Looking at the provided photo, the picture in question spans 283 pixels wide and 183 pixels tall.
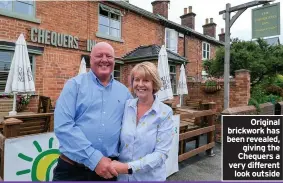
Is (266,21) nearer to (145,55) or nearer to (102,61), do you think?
(145,55)

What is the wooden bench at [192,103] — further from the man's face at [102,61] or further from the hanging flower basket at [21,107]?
the man's face at [102,61]

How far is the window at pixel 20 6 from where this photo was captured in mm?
7621

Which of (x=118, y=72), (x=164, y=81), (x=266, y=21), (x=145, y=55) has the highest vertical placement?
(x=266, y=21)

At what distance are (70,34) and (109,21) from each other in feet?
7.58

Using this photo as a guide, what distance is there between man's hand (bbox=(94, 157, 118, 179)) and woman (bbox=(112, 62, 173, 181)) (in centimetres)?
5

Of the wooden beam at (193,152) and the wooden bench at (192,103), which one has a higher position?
the wooden bench at (192,103)

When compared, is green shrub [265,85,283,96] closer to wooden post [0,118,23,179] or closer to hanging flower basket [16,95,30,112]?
hanging flower basket [16,95,30,112]

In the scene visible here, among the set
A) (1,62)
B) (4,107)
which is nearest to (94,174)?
(4,107)

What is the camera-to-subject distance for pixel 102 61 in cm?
200

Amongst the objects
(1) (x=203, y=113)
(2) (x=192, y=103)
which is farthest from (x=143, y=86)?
(2) (x=192, y=103)

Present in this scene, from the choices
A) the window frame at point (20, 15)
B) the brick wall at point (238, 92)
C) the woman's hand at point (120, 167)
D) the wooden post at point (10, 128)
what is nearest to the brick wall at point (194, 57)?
the brick wall at point (238, 92)

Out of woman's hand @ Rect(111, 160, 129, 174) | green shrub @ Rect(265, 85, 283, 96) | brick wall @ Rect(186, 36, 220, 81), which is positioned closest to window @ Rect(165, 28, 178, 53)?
brick wall @ Rect(186, 36, 220, 81)

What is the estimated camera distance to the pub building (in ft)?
25.8

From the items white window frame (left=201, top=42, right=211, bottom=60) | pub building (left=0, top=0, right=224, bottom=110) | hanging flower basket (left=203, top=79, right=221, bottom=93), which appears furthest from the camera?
Answer: white window frame (left=201, top=42, right=211, bottom=60)
